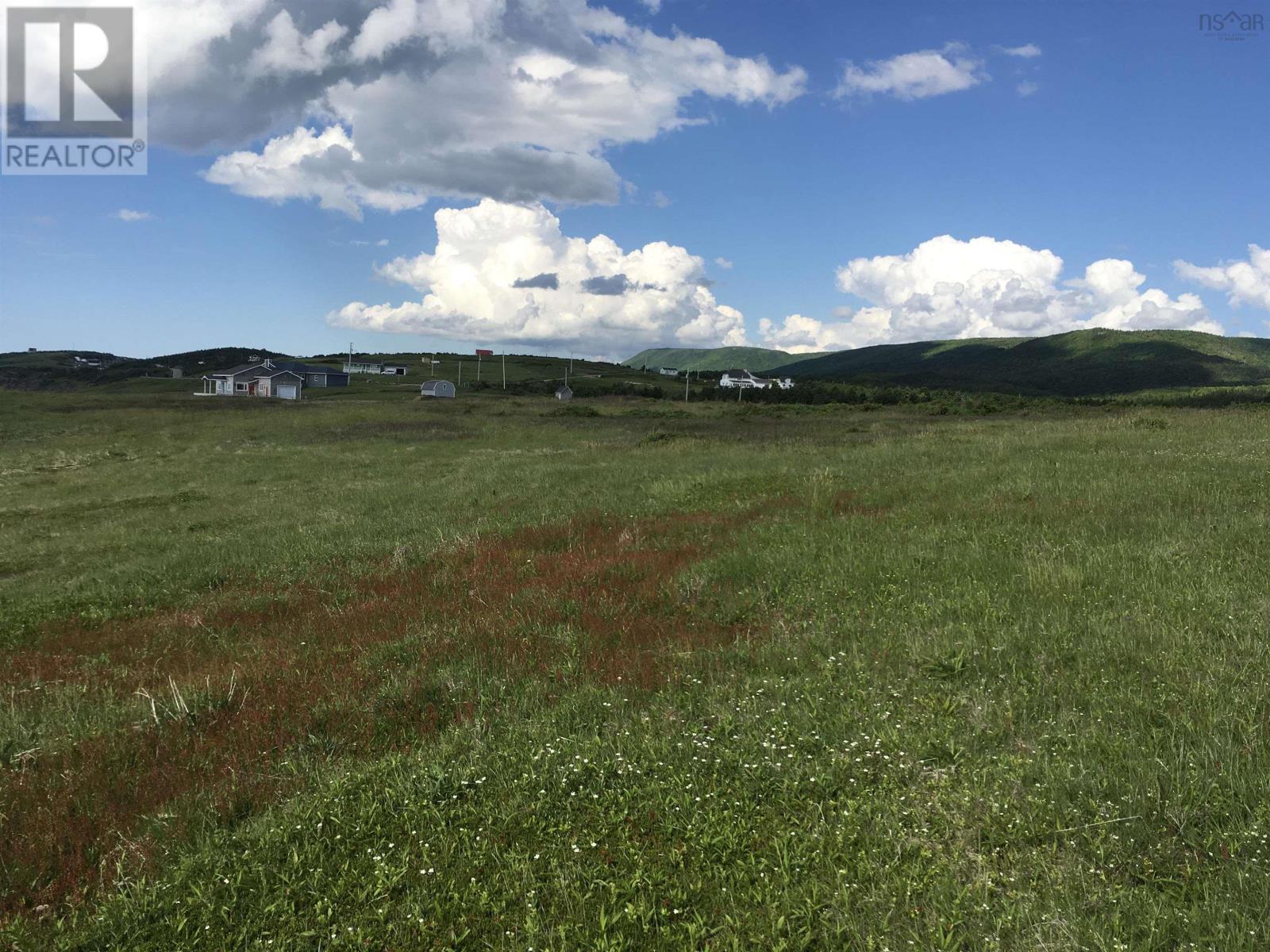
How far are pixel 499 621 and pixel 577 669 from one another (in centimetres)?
230

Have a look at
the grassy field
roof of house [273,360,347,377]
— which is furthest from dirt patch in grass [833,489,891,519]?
roof of house [273,360,347,377]

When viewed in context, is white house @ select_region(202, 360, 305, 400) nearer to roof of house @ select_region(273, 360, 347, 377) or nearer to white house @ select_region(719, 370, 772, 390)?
roof of house @ select_region(273, 360, 347, 377)

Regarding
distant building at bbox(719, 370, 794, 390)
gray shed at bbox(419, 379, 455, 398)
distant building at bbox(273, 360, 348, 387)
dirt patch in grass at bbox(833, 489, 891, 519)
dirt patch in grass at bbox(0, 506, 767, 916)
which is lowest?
dirt patch in grass at bbox(0, 506, 767, 916)

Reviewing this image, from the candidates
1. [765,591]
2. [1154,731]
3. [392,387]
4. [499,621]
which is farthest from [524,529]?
[392,387]

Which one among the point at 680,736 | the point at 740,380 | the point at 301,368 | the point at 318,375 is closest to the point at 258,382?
the point at 301,368

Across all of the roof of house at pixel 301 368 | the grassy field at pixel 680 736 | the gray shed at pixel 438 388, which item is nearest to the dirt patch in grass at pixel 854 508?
the grassy field at pixel 680 736

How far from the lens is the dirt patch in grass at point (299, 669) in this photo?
560 cm

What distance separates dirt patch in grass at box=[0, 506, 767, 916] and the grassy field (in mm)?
49

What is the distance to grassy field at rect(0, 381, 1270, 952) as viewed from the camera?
4297 millimetres

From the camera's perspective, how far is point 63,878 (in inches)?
196

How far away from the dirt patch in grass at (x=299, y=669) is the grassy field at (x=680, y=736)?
0.16 feet

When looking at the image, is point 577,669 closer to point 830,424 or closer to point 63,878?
point 63,878

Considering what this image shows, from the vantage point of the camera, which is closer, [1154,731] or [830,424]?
[1154,731]

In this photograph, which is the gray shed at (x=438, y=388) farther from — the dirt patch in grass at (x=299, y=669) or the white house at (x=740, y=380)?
the dirt patch in grass at (x=299, y=669)
